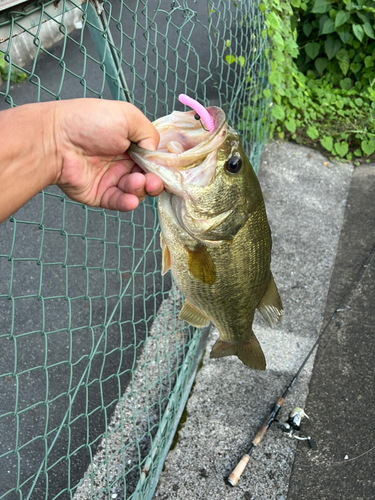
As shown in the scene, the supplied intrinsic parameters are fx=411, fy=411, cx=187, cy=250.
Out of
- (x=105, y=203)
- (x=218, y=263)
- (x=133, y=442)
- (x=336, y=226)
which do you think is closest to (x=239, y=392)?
(x=133, y=442)

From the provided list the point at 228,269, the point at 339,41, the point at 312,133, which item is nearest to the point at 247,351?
the point at 228,269

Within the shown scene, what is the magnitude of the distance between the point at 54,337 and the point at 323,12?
5041 mm

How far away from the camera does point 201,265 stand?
1699 millimetres

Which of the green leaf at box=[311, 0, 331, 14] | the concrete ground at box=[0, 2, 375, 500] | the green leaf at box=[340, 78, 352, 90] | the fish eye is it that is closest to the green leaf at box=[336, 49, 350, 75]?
the green leaf at box=[340, 78, 352, 90]

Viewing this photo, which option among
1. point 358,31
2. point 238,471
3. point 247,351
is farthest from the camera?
point 358,31

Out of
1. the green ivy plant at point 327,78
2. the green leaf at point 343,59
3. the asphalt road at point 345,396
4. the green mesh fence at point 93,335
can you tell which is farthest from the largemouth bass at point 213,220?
the green leaf at point 343,59

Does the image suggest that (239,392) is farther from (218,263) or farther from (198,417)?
(218,263)

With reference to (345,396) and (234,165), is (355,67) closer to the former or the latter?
(345,396)

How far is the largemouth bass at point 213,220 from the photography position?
1.46 m

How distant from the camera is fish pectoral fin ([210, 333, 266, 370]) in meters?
2.15

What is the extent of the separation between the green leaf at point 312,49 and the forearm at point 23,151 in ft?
17.6

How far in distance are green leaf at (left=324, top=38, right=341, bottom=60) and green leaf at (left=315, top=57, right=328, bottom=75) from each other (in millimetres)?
216

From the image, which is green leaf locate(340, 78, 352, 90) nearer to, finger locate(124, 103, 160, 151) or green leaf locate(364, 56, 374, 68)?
green leaf locate(364, 56, 374, 68)

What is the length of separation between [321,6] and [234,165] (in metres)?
4.89
